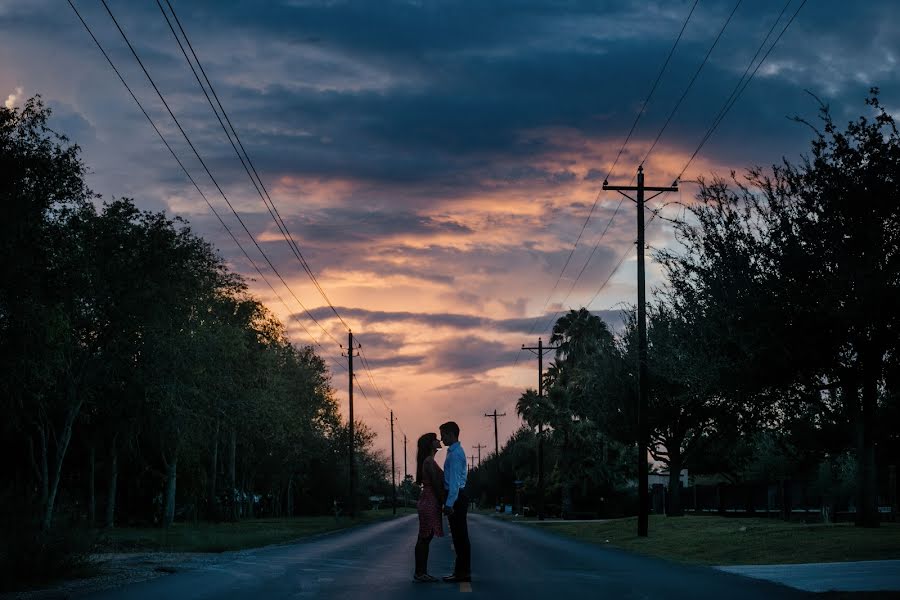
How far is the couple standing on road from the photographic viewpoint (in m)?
15.0

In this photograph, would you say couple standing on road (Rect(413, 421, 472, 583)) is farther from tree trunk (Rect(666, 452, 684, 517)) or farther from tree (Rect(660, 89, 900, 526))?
tree trunk (Rect(666, 452, 684, 517))

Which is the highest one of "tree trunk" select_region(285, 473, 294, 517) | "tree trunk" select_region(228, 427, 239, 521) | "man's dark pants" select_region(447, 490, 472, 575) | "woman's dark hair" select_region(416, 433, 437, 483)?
"woman's dark hair" select_region(416, 433, 437, 483)

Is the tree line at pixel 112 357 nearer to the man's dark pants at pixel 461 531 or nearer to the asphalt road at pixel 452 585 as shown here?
the asphalt road at pixel 452 585

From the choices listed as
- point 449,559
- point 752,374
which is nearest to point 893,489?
point 752,374

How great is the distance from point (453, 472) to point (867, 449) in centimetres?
1565

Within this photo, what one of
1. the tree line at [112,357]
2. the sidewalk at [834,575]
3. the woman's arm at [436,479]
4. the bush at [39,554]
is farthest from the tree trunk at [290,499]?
the woman's arm at [436,479]

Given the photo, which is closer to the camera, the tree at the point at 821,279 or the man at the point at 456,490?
the man at the point at 456,490

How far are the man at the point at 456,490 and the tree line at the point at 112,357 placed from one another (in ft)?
22.6

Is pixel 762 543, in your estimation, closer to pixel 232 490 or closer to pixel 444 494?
pixel 444 494

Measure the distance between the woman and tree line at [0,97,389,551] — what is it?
6.35 metres

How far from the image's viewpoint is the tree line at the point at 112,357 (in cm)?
2570

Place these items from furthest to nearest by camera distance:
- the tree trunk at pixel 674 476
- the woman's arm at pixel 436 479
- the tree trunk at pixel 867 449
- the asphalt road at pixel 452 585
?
the tree trunk at pixel 674 476
the tree trunk at pixel 867 449
the woman's arm at pixel 436 479
the asphalt road at pixel 452 585

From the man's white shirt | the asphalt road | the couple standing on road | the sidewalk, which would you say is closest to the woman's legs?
the couple standing on road

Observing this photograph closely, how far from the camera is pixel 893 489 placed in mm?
39844
